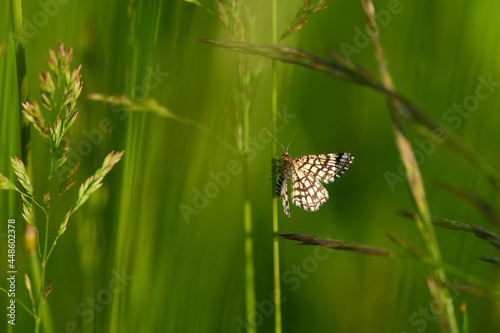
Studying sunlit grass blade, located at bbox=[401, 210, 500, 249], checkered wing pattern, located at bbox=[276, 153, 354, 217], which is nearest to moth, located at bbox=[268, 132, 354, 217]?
checkered wing pattern, located at bbox=[276, 153, 354, 217]

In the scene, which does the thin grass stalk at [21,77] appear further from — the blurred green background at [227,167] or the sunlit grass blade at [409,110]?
the sunlit grass blade at [409,110]

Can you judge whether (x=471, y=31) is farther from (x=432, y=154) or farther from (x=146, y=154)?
(x=146, y=154)

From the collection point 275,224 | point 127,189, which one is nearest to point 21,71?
point 127,189

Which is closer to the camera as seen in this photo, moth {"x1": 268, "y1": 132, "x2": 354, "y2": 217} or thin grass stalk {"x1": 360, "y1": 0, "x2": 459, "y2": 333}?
thin grass stalk {"x1": 360, "y1": 0, "x2": 459, "y2": 333}

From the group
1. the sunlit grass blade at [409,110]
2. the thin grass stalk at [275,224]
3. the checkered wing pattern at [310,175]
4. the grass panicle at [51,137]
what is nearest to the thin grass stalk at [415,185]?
the sunlit grass blade at [409,110]

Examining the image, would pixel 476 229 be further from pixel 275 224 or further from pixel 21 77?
pixel 21 77

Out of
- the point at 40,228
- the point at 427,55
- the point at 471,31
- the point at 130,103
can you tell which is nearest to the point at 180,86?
the point at 130,103

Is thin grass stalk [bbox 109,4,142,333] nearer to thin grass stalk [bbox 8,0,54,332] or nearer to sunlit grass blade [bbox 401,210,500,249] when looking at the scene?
thin grass stalk [bbox 8,0,54,332]
